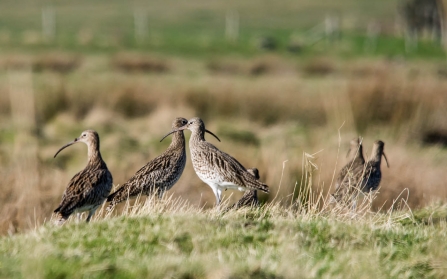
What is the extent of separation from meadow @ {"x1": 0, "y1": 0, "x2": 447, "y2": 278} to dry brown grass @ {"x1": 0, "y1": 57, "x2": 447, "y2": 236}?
6 centimetres

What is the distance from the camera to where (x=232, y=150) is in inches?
769

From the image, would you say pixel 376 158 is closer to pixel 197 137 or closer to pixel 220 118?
pixel 197 137

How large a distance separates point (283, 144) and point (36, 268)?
14.3 m

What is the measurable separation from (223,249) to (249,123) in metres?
17.1

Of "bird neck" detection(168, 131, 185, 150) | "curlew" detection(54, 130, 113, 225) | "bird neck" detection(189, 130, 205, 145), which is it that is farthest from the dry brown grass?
"curlew" detection(54, 130, 113, 225)

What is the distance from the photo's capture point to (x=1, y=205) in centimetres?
1340

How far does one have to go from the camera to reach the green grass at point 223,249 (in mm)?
6664

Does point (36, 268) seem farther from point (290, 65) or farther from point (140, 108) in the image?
point (290, 65)

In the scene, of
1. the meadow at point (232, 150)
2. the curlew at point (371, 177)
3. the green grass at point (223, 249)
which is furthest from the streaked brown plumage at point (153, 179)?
the curlew at point (371, 177)

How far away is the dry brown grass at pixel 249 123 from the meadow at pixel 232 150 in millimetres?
57

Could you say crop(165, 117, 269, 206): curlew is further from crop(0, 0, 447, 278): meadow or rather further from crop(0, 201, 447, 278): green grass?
crop(0, 201, 447, 278): green grass

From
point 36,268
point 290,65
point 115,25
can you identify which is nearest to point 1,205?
point 36,268

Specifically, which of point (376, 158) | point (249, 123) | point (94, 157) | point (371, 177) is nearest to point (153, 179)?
point (94, 157)

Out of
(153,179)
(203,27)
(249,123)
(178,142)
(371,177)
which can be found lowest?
(203,27)
